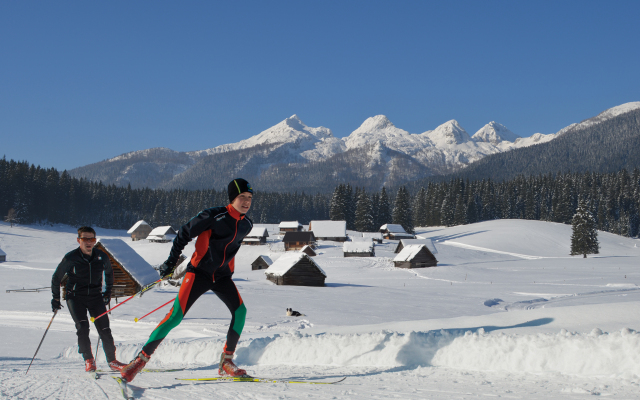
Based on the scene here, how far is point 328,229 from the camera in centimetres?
8444

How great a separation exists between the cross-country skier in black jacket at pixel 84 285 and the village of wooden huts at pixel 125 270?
18.5 m

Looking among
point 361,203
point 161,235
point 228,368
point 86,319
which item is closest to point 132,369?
point 228,368

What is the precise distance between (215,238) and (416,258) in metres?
52.4

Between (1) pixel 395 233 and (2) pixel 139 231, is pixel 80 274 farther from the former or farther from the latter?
(2) pixel 139 231

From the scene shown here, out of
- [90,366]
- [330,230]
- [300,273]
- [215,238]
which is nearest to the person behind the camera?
[215,238]

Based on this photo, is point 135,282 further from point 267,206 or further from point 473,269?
point 267,206

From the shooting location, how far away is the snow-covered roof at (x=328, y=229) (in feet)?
274

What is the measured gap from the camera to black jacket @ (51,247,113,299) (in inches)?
257

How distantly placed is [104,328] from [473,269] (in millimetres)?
50132

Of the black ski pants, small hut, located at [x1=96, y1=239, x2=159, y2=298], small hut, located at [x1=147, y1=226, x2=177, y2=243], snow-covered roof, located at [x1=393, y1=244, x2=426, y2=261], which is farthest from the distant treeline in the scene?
the black ski pants

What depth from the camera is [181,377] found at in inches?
212

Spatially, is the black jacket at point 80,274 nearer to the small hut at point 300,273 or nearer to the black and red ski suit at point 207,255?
the black and red ski suit at point 207,255

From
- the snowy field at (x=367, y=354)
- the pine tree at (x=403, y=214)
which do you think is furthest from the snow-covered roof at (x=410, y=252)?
the pine tree at (x=403, y=214)

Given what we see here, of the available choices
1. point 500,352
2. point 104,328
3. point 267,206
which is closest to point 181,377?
point 104,328
